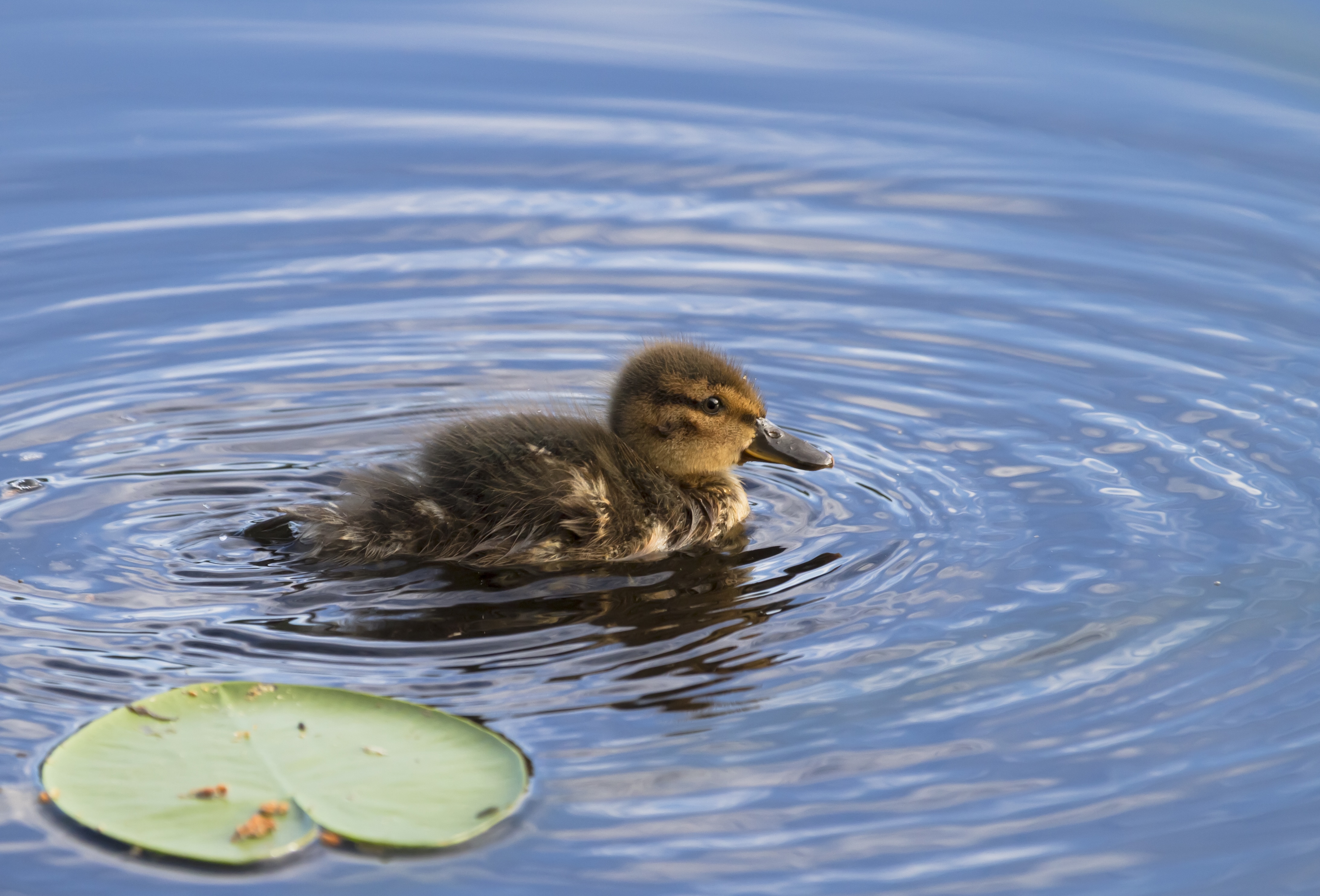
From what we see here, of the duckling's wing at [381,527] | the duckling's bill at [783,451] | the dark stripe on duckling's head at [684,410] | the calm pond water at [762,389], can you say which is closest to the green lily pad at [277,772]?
the calm pond water at [762,389]

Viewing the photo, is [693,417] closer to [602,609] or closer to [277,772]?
[602,609]

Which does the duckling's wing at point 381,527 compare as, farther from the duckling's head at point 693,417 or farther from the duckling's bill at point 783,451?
the duckling's bill at point 783,451

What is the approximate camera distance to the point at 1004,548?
18.1 feet

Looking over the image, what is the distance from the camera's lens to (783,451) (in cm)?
604

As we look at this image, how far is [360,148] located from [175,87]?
1444mm

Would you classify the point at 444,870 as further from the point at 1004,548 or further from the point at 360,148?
the point at 360,148

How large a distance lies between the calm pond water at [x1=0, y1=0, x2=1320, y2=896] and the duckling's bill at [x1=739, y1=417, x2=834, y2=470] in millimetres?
159

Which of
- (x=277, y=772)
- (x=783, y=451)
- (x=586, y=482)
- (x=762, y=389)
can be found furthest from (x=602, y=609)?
(x=762, y=389)

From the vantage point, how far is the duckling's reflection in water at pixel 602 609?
471 cm

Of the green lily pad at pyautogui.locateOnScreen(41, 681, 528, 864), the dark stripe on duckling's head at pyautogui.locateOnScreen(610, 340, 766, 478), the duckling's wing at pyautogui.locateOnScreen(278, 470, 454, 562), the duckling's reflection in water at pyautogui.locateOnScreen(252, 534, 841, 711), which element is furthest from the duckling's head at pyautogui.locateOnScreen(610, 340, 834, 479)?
the green lily pad at pyautogui.locateOnScreen(41, 681, 528, 864)

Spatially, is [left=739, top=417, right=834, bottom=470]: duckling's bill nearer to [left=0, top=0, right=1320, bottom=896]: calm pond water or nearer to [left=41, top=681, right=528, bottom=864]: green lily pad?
[left=0, top=0, right=1320, bottom=896]: calm pond water

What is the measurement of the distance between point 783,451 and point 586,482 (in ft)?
2.95

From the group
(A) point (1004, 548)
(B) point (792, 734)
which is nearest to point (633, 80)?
(A) point (1004, 548)

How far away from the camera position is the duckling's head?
5883 mm
